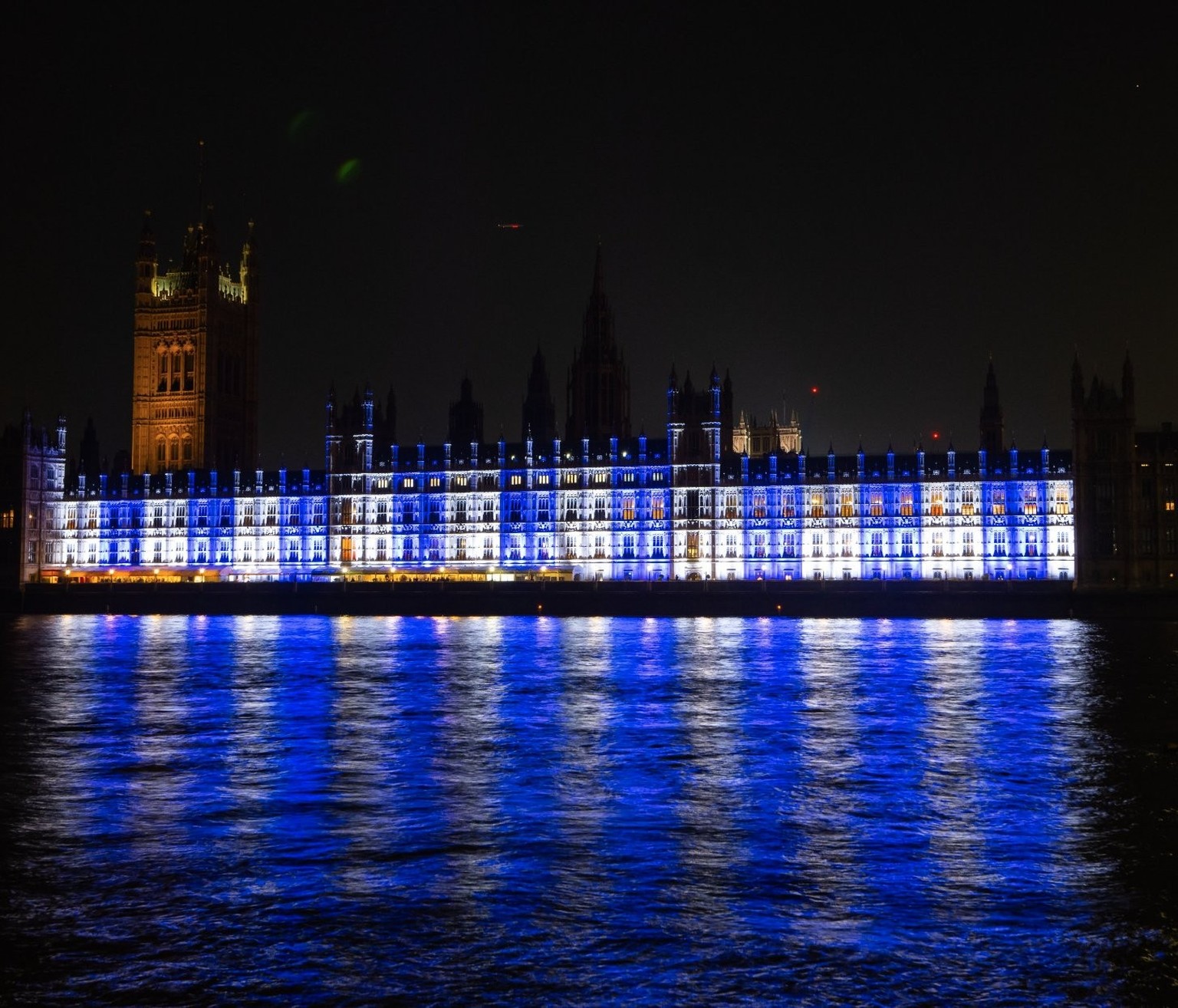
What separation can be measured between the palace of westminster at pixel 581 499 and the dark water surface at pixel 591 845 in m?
81.5

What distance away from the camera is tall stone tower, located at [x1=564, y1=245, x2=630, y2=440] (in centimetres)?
16050

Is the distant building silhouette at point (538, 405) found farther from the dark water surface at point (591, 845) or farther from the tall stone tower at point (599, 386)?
the dark water surface at point (591, 845)

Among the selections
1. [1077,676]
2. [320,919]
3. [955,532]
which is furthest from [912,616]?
[320,919]

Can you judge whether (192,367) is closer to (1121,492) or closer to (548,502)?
(548,502)

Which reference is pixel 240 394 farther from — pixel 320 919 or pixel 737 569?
pixel 320 919

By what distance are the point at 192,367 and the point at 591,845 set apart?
517ft

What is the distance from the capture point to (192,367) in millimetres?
173000

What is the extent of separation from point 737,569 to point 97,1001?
419ft

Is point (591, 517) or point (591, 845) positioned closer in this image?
point (591, 845)

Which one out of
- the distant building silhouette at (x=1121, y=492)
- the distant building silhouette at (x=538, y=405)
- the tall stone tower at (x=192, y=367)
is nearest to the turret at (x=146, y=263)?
the tall stone tower at (x=192, y=367)

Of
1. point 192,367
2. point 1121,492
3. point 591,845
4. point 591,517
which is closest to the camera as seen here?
point 591,845

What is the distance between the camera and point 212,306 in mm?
174750

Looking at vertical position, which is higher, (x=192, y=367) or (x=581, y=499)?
(x=192, y=367)

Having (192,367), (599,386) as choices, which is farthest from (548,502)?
(192,367)
